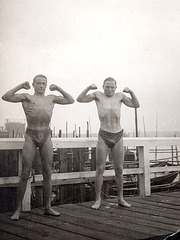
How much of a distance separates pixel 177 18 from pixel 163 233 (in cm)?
259

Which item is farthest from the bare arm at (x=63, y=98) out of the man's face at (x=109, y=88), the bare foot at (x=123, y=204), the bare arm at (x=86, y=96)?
the bare foot at (x=123, y=204)

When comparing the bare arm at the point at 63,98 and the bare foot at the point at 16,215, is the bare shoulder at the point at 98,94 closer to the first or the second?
the bare arm at the point at 63,98

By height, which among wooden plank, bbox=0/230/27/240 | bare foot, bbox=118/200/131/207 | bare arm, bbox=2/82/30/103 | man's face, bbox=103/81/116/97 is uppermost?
man's face, bbox=103/81/116/97

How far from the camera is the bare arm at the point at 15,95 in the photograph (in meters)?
2.74

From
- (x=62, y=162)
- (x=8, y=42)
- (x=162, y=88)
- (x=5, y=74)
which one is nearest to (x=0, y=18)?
(x=8, y=42)

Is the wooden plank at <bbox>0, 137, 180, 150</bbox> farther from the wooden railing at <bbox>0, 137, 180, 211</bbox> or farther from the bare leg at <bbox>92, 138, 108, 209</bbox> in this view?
the bare leg at <bbox>92, 138, 108, 209</bbox>

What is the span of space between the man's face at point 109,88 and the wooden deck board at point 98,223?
1498mm

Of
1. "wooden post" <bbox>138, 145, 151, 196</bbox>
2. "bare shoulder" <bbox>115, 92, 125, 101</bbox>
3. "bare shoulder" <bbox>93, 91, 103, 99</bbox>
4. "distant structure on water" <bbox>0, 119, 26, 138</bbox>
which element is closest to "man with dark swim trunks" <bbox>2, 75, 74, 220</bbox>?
"bare shoulder" <bbox>93, 91, 103, 99</bbox>

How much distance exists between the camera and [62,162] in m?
5.27

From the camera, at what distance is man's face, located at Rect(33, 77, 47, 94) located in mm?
2934

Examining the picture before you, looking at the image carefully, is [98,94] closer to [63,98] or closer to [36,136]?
[63,98]

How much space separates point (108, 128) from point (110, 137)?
0.13 m

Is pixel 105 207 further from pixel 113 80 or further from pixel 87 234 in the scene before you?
pixel 113 80

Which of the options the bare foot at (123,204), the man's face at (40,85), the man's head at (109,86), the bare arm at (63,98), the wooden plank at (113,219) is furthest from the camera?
the man's head at (109,86)
